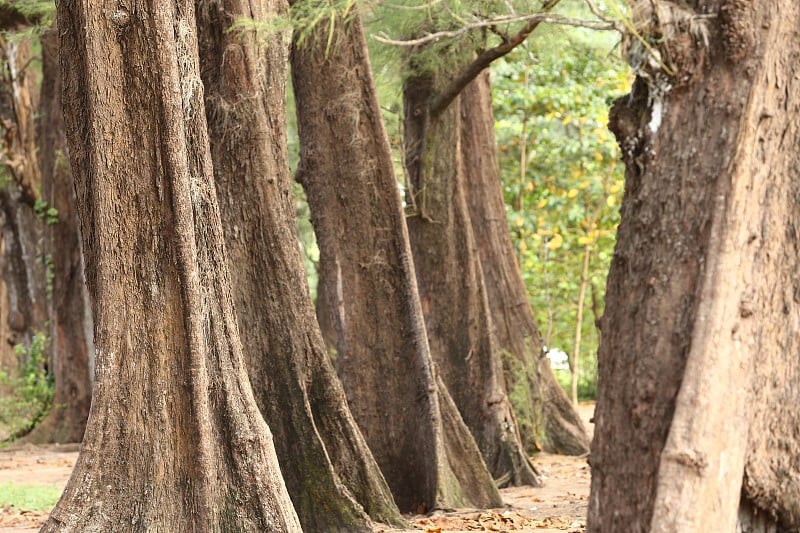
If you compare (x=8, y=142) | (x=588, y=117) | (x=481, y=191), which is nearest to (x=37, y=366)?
(x=8, y=142)

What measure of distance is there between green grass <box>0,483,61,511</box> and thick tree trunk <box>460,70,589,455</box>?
17.7 feet

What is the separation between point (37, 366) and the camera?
17.9m

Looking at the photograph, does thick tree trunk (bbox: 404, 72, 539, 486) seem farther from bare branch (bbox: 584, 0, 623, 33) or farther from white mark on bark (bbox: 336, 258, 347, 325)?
bare branch (bbox: 584, 0, 623, 33)

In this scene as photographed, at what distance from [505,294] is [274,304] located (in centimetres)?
659

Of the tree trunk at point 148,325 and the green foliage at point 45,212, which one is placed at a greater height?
the green foliage at point 45,212

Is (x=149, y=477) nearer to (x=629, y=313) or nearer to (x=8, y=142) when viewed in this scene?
(x=629, y=313)

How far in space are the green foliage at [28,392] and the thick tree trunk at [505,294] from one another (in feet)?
23.2

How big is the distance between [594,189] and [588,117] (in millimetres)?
1174

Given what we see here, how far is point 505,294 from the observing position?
14.2 m

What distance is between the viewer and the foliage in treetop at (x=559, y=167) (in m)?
17.6

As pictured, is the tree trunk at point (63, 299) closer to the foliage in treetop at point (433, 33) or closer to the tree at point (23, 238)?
the tree at point (23, 238)

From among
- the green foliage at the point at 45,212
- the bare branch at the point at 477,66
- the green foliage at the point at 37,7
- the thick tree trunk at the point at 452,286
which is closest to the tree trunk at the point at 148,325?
the bare branch at the point at 477,66

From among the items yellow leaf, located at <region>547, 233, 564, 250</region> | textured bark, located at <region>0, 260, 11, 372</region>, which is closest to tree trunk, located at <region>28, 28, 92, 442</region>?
textured bark, located at <region>0, 260, 11, 372</region>

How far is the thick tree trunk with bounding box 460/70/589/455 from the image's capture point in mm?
13883
